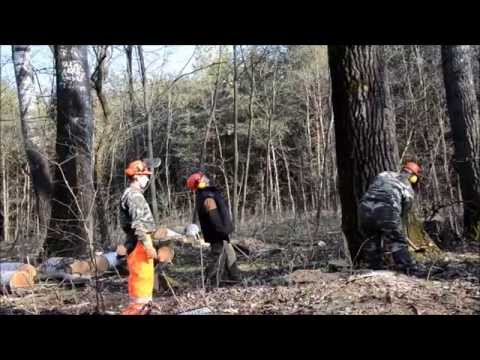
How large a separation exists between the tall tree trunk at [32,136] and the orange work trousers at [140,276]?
433 cm

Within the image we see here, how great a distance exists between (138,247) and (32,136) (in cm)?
545

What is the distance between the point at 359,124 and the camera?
6.07m

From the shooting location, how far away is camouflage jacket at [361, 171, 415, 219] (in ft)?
17.8

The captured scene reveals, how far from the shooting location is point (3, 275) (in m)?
6.32

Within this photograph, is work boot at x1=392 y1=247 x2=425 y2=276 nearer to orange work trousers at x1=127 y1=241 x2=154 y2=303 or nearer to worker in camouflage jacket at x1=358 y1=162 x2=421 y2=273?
worker in camouflage jacket at x1=358 y1=162 x2=421 y2=273

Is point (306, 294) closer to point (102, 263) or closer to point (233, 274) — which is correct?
point (233, 274)

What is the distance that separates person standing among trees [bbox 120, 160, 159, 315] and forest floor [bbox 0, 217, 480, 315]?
0.89 ft

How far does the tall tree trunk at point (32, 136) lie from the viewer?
29.2 ft

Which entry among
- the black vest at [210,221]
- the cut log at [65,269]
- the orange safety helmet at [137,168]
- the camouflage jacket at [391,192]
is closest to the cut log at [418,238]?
the camouflage jacket at [391,192]

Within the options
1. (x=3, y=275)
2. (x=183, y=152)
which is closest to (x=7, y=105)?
(x=183, y=152)

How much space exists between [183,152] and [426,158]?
12546 millimetres

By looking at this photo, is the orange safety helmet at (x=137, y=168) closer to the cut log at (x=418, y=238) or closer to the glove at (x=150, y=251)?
the glove at (x=150, y=251)

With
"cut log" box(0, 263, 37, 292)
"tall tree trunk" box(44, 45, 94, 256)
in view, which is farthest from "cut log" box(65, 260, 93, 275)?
"tall tree trunk" box(44, 45, 94, 256)
